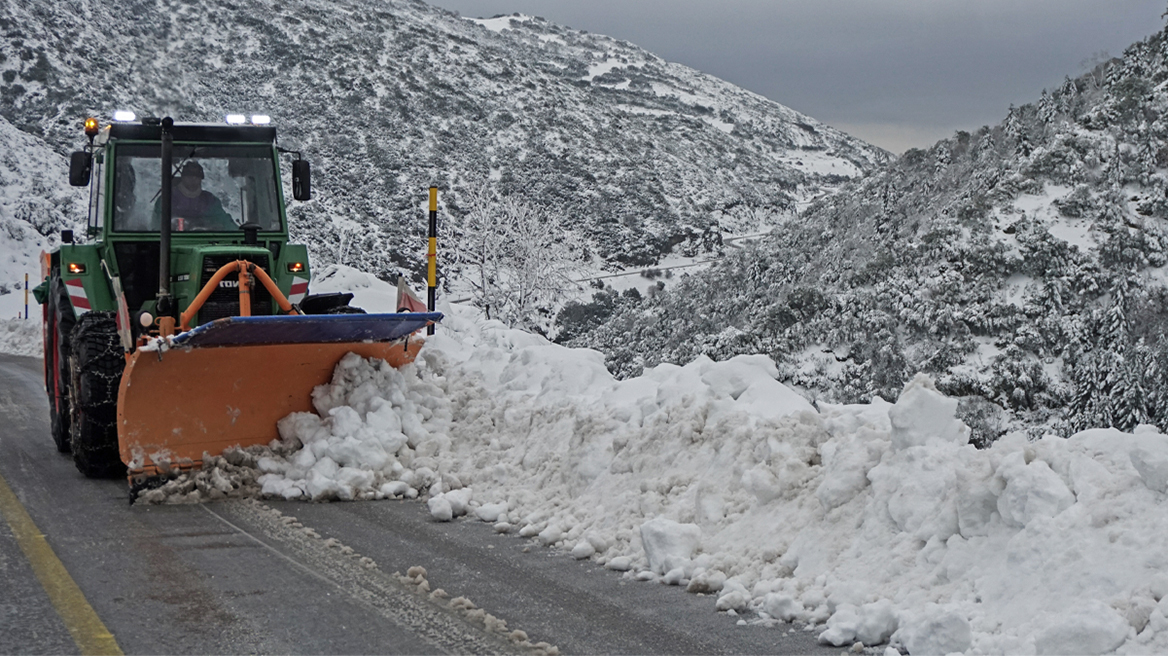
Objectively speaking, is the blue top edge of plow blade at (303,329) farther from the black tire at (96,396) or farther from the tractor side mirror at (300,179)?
the tractor side mirror at (300,179)

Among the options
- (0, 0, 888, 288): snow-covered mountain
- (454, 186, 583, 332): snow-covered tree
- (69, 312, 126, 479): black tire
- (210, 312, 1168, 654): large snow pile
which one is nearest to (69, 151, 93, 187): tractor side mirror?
(69, 312, 126, 479): black tire

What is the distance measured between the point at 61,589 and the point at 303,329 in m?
2.45

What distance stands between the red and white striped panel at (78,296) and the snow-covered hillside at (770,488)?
86.7 inches

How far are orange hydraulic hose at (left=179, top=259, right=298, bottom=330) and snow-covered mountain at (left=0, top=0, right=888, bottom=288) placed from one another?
35972 millimetres

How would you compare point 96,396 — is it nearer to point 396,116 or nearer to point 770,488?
point 770,488

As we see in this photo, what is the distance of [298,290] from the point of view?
788cm

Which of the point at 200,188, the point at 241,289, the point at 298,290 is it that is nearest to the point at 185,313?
the point at 241,289

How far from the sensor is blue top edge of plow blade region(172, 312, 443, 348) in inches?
241

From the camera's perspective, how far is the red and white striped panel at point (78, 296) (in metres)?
7.74

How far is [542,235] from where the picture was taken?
2705 centimetres

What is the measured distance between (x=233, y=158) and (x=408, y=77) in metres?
66.8

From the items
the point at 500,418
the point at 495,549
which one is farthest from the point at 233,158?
the point at 495,549

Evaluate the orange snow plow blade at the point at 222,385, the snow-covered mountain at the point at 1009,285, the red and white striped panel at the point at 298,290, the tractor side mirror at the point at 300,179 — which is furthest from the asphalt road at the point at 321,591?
the snow-covered mountain at the point at 1009,285

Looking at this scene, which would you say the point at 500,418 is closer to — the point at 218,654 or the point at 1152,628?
the point at 218,654
